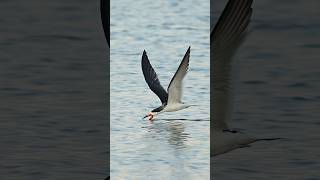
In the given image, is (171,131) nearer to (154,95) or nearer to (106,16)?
(154,95)

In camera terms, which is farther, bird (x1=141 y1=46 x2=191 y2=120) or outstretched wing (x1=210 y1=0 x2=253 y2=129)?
outstretched wing (x1=210 y1=0 x2=253 y2=129)

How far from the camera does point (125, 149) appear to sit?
9.50 feet

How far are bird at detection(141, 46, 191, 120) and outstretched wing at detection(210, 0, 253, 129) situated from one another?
119mm

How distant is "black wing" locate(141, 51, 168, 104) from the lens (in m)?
2.87

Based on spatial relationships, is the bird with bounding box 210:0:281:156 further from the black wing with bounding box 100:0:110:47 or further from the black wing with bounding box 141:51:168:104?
the black wing with bounding box 100:0:110:47

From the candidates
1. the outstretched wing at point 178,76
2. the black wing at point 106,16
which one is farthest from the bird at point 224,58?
the black wing at point 106,16

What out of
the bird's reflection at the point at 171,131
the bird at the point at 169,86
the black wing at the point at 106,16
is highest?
the black wing at the point at 106,16

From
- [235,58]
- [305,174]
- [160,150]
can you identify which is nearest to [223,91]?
[235,58]

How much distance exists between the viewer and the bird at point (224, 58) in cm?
300

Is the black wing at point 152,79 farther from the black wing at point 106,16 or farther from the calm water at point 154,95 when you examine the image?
the black wing at point 106,16

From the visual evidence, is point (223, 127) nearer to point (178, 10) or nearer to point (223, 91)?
point (223, 91)

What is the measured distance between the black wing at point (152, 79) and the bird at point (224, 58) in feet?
0.58

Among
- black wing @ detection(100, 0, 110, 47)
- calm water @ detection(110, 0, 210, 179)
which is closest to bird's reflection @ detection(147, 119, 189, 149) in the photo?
calm water @ detection(110, 0, 210, 179)

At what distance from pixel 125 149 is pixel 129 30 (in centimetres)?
36
